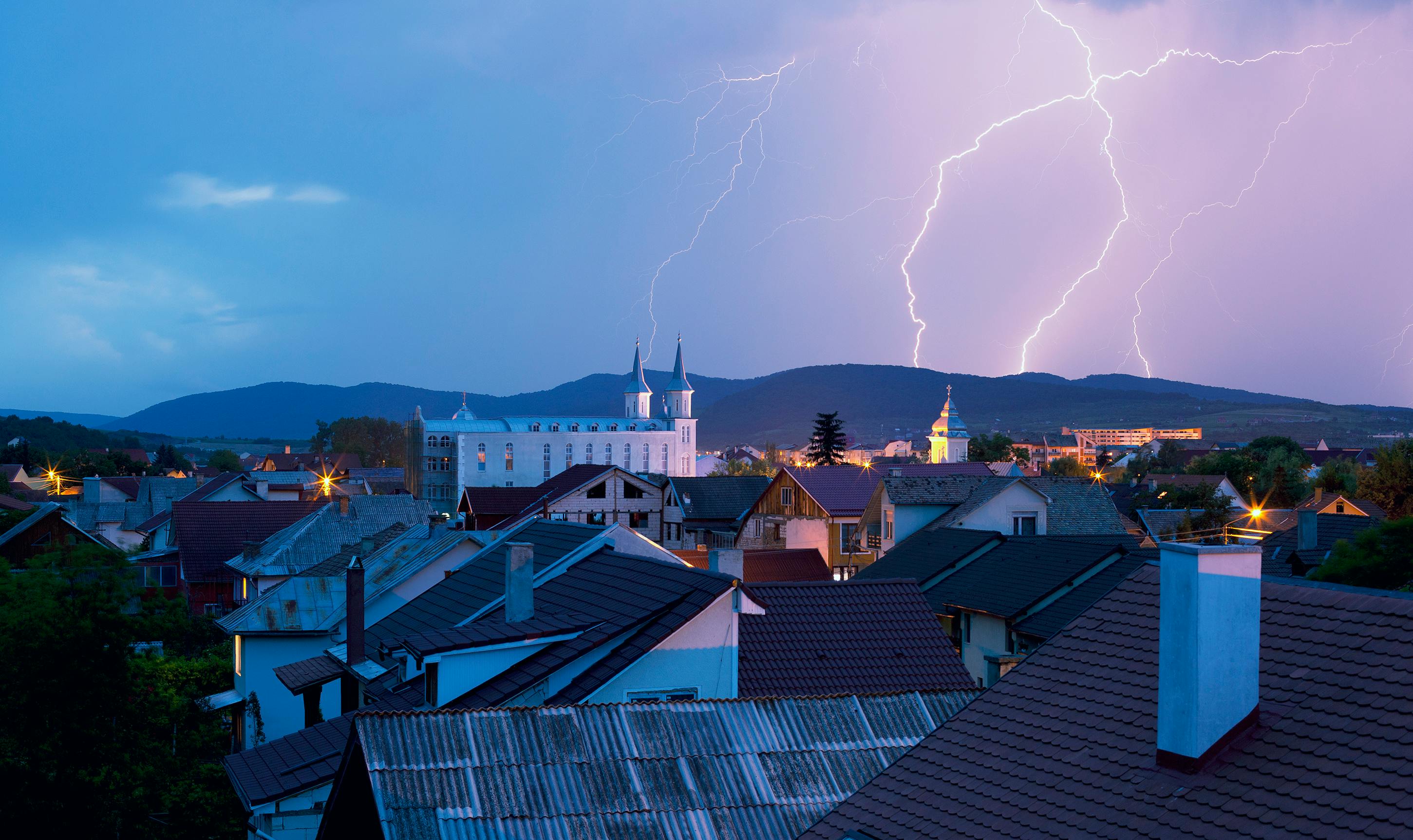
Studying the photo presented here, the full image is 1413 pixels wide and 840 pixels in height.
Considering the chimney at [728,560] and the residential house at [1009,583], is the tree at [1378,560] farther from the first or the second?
the chimney at [728,560]

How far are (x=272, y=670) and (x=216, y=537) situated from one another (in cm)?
2274

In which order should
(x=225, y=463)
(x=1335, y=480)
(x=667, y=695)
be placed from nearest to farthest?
(x=667, y=695)
(x=1335, y=480)
(x=225, y=463)

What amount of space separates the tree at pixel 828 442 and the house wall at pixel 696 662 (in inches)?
4353

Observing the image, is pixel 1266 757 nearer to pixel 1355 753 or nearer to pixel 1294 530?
pixel 1355 753

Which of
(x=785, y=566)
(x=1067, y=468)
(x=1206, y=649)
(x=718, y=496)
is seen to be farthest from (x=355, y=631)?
(x=1067, y=468)

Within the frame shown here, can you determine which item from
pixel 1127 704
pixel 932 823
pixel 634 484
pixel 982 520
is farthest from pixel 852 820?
pixel 634 484

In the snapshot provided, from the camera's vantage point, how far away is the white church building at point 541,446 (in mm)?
148750

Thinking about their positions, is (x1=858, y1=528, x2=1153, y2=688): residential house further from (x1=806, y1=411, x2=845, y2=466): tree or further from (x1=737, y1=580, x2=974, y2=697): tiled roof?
(x1=806, y1=411, x2=845, y2=466): tree

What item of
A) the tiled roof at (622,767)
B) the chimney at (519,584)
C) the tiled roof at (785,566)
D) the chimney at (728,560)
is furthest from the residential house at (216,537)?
the tiled roof at (622,767)

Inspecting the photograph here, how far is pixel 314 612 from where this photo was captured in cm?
2878

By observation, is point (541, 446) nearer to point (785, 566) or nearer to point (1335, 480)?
point (1335, 480)

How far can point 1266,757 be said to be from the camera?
6016 millimetres

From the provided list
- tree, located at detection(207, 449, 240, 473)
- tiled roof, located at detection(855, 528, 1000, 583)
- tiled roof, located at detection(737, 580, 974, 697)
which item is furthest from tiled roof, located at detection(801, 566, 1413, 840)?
tree, located at detection(207, 449, 240, 473)

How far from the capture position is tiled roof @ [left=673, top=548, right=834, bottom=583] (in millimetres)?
42094
